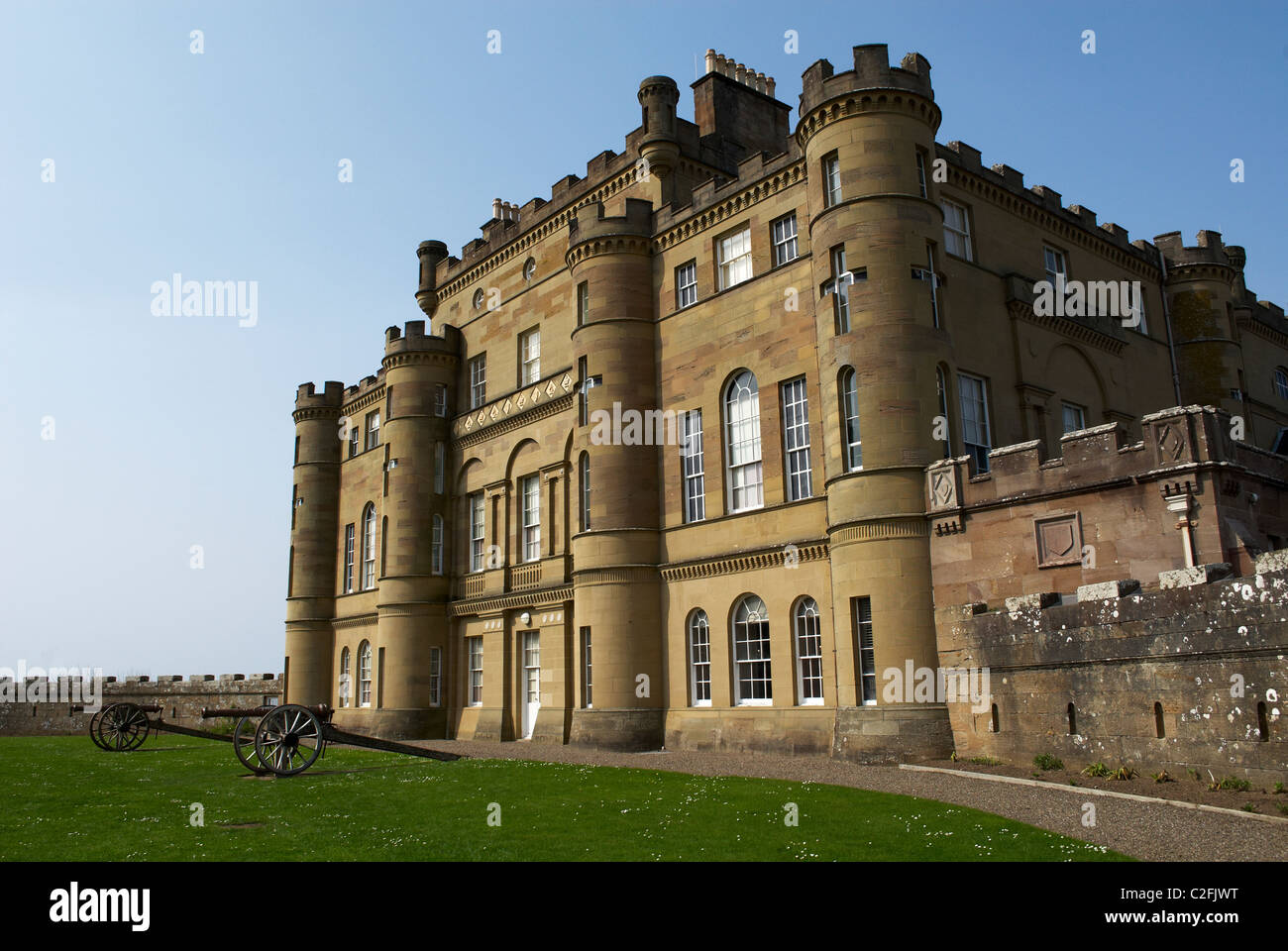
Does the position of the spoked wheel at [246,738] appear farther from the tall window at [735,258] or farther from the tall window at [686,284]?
the tall window at [735,258]

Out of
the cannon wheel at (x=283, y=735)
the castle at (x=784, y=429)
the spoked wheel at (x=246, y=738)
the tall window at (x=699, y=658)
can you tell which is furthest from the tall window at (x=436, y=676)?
the cannon wheel at (x=283, y=735)

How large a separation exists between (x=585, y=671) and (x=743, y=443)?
7970mm

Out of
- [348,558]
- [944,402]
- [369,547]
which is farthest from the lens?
[348,558]

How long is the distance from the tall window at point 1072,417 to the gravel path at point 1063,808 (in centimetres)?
1182

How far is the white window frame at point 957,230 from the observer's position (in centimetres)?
2461

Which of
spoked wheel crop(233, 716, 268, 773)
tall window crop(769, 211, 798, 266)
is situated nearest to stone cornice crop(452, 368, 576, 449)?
tall window crop(769, 211, 798, 266)

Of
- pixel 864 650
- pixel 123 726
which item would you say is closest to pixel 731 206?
pixel 864 650

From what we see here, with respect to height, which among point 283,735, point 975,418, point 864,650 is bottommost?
point 283,735

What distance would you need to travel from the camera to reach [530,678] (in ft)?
102

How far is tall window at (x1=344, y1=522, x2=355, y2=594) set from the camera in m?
42.8

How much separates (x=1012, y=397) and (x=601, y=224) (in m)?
12.2

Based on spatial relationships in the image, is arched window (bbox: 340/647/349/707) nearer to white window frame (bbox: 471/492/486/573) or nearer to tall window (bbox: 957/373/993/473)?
white window frame (bbox: 471/492/486/573)

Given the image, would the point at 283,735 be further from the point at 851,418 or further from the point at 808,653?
the point at 851,418

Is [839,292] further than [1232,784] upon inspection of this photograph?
Yes
